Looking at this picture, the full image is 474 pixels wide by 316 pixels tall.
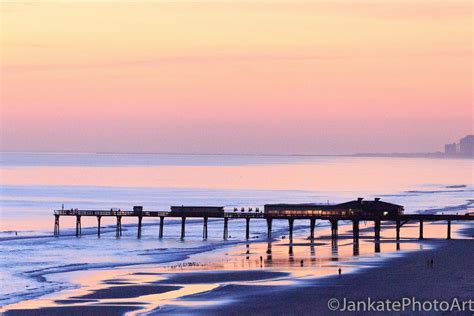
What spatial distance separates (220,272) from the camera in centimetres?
7431

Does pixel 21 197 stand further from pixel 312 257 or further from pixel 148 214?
pixel 312 257

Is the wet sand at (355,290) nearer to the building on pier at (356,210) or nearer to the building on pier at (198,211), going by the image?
the building on pier at (356,210)

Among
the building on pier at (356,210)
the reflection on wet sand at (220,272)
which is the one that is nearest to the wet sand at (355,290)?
the reflection on wet sand at (220,272)

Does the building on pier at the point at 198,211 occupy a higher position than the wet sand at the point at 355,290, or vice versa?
the building on pier at the point at 198,211

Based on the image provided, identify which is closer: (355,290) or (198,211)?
(355,290)

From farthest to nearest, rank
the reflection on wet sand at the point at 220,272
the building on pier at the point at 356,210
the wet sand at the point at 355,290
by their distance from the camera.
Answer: the building on pier at the point at 356,210
the reflection on wet sand at the point at 220,272
the wet sand at the point at 355,290

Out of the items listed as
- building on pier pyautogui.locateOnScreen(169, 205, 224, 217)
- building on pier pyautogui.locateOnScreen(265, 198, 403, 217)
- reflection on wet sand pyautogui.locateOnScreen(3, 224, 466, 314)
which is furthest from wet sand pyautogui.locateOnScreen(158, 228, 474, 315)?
building on pier pyautogui.locateOnScreen(169, 205, 224, 217)

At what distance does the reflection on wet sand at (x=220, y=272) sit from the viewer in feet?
200

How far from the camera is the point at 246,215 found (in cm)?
10312

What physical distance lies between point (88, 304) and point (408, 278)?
69.9ft

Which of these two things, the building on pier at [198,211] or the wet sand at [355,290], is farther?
the building on pier at [198,211]

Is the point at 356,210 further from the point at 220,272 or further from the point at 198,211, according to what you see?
the point at 220,272

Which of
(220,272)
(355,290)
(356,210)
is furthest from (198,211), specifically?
(355,290)

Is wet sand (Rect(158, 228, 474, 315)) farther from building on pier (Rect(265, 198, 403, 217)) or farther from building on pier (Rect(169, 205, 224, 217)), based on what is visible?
building on pier (Rect(169, 205, 224, 217))
